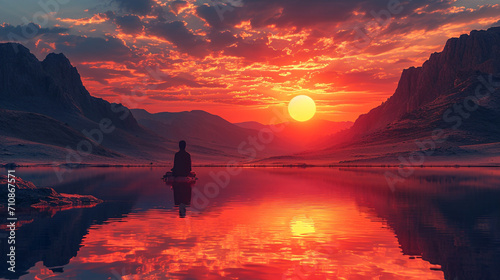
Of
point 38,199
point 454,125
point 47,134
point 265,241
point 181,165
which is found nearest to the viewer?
point 265,241

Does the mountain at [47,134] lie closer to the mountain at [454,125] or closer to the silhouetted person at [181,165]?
the mountain at [454,125]

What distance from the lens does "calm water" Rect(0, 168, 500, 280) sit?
1438cm

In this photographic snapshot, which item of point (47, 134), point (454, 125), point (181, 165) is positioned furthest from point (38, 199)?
point (454, 125)

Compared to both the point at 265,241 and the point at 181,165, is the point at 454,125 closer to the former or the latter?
the point at 181,165

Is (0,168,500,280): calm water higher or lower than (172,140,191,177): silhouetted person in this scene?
lower

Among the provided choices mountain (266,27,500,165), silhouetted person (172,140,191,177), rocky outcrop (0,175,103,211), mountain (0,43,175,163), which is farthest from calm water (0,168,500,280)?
mountain (0,43,175,163)

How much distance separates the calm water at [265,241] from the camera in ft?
47.2

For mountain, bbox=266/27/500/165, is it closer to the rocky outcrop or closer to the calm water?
the calm water

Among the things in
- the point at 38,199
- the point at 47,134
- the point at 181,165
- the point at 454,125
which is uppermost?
the point at 454,125

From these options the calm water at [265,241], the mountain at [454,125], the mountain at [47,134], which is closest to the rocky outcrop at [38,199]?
the calm water at [265,241]

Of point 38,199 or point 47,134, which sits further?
point 47,134

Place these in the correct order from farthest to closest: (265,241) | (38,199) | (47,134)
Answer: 1. (47,134)
2. (38,199)
3. (265,241)

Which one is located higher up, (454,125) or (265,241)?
(454,125)

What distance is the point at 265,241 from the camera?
18.9 metres
